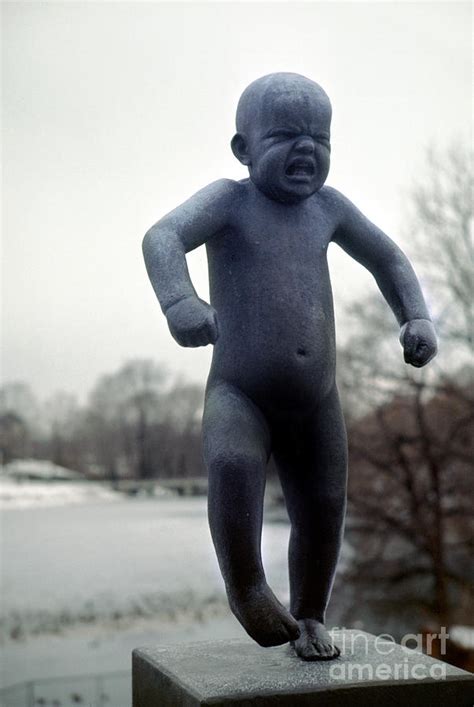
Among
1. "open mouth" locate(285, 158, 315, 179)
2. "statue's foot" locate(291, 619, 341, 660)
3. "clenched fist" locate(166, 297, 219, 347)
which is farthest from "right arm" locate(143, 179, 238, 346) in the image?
"statue's foot" locate(291, 619, 341, 660)

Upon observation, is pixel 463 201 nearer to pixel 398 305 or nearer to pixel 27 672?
pixel 27 672

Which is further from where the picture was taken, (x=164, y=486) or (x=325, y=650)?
(x=164, y=486)

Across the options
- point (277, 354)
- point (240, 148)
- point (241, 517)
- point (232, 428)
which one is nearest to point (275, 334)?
point (277, 354)

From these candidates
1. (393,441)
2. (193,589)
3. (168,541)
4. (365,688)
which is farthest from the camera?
(168,541)

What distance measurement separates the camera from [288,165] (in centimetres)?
359

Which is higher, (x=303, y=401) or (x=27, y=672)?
(x=303, y=401)

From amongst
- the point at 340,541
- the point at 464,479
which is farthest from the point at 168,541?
the point at 340,541

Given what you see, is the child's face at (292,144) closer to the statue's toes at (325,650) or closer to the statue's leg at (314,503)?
the statue's leg at (314,503)

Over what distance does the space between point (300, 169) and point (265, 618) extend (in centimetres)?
156

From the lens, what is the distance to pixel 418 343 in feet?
11.9

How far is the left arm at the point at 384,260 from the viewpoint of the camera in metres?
3.80

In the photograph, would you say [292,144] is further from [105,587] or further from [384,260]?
[105,587]

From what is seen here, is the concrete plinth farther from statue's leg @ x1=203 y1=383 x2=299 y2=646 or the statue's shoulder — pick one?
the statue's shoulder

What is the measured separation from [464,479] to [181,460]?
1135 centimetres
